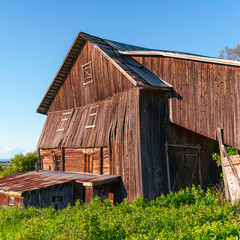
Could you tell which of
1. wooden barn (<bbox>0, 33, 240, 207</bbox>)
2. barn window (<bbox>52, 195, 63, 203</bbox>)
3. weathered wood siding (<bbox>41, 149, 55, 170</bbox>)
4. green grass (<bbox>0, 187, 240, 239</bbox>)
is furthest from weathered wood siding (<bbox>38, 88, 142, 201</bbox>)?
green grass (<bbox>0, 187, 240, 239</bbox>)

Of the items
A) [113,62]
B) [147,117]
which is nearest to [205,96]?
[147,117]

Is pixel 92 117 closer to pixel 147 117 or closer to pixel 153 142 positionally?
pixel 147 117

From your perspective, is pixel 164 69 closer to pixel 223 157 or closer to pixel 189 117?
pixel 189 117

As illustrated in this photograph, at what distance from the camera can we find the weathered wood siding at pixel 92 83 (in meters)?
18.8

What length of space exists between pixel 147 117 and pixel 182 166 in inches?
160

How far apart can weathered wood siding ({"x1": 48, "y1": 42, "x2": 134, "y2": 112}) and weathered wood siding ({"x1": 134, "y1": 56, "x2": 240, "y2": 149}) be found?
9.40ft

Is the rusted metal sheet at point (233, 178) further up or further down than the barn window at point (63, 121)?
further down

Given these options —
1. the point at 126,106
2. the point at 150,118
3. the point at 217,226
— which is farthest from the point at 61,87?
the point at 217,226

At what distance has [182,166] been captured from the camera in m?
17.8

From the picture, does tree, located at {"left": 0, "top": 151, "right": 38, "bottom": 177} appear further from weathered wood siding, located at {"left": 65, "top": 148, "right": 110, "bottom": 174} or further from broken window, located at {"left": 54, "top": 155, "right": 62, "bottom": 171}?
weathered wood siding, located at {"left": 65, "top": 148, "right": 110, "bottom": 174}

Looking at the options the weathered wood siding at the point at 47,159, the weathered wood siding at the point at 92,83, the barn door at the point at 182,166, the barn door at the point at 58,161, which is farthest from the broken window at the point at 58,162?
the barn door at the point at 182,166

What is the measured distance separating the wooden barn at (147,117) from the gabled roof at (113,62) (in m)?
0.08

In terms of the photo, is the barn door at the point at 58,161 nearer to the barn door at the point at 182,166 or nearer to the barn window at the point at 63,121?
the barn window at the point at 63,121

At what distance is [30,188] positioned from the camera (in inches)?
661
